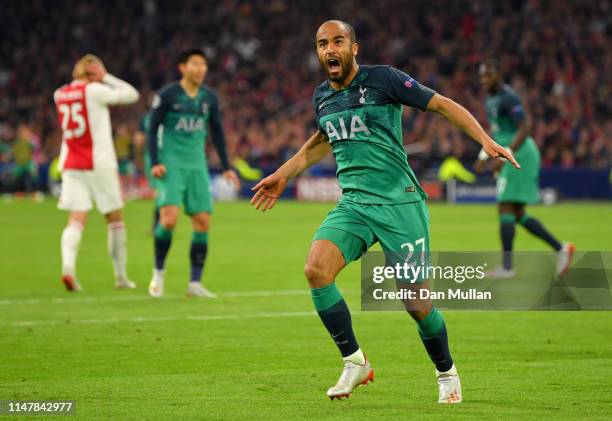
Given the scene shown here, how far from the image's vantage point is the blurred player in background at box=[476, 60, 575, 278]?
1427 cm

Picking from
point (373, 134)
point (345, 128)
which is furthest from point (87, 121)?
point (373, 134)

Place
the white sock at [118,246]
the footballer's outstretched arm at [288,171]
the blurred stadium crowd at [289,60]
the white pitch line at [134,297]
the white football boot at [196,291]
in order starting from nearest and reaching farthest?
the footballer's outstretched arm at [288,171] < the white pitch line at [134,297] < the white football boot at [196,291] < the white sock at [118,246] < the blurred stadium crowd at [289,60]

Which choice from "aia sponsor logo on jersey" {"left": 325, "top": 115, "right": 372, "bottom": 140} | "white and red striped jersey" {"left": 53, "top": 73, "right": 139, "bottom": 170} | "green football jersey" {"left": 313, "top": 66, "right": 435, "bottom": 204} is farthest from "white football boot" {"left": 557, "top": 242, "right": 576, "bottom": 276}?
"aia sponsor logo on jersey" {"left": 325, "top": 115, "right": 372, "bottom": 140}

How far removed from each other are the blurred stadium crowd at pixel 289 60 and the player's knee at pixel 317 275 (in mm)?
26247

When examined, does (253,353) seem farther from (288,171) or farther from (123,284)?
(123,284)

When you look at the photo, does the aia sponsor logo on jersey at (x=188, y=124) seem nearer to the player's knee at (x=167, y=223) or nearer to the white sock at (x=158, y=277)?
the player's knee at (x=167, y=223)

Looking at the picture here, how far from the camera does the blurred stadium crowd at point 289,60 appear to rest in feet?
112

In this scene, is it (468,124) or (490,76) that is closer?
(468,124)

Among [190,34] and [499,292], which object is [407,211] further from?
[190,34]

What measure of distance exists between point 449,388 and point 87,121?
7.70 metres

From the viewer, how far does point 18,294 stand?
13062 mm

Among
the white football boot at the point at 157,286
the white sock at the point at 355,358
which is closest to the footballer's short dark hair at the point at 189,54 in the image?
the white football boot at the point at 157,286

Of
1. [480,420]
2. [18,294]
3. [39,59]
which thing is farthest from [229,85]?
[480,420]

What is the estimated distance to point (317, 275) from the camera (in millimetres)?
6938
